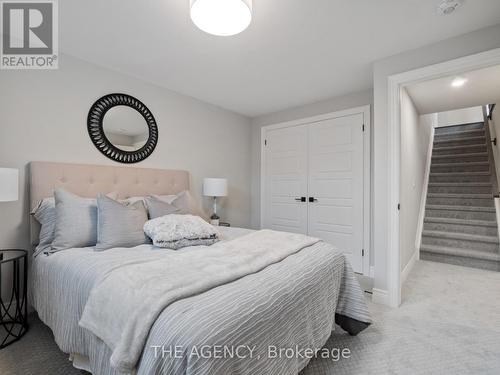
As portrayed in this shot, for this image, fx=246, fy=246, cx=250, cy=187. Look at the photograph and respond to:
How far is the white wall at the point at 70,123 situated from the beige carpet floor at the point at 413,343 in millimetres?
969

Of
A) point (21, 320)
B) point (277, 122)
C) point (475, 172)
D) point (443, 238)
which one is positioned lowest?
point (21, 320)

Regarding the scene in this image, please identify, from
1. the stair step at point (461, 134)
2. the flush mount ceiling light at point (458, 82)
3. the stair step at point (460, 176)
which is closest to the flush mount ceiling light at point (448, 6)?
the flush mount ceiling light at point (458, 82)

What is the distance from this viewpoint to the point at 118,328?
1.02 m

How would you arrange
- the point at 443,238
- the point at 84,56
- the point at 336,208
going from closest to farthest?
the point at 84,56, the point at 336,208, the point at 443,238

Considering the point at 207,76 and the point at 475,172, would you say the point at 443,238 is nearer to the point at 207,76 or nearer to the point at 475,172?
the point at 475,172

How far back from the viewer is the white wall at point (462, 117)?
6.02 m

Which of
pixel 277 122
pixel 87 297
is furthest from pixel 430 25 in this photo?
pixel 87 297

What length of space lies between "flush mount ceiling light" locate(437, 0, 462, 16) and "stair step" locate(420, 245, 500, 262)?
324cm

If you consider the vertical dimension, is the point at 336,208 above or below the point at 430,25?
below

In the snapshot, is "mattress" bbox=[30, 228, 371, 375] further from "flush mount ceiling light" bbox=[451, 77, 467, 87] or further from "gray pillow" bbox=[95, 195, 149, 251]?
"flush mount ceiling light" bbox=[451, 77, 467, 87]

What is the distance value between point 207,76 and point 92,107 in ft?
4.00

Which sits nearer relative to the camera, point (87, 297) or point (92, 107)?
point (87, 297)

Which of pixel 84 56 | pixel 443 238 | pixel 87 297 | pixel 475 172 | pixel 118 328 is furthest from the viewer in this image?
pixel 475 172

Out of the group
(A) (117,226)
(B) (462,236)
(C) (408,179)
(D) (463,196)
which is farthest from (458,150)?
(A) (117,226)
